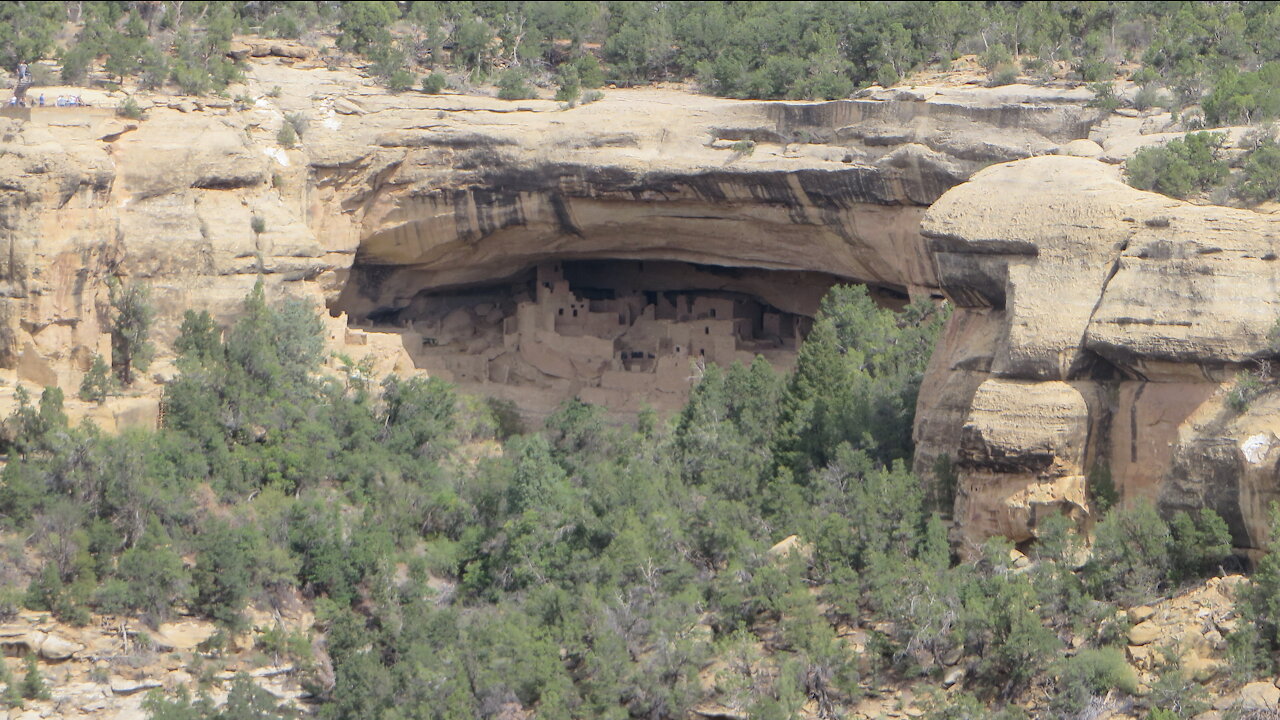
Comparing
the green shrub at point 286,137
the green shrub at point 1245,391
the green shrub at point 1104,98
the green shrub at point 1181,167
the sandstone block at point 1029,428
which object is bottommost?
the sandstone block at point 1029,428

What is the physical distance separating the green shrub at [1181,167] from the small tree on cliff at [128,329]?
37.5 ft

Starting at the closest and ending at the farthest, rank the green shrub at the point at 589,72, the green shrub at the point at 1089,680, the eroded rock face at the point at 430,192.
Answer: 1. the green shrub at the point at 1089,680
2. the eroded rock face at the point at 430,192
3. the green shrub at the point at 589,72

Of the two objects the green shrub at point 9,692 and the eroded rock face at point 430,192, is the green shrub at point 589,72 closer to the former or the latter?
the eroded rock face at point 430,192

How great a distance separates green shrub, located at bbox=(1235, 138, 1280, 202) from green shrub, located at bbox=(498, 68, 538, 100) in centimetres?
1114

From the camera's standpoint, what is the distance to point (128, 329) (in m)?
27.5

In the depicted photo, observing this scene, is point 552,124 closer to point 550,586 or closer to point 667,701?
point 550,586

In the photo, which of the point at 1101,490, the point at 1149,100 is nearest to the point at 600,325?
the point at 1149,100

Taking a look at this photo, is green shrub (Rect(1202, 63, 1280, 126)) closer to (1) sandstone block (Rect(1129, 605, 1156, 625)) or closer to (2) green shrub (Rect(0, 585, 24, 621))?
(1) sandstone block (Rect(1129, 605, 1156, 625))

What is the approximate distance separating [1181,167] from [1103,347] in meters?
3.75

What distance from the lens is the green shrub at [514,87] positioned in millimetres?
31438

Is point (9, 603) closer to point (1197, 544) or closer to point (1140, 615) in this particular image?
point (1140, 615)

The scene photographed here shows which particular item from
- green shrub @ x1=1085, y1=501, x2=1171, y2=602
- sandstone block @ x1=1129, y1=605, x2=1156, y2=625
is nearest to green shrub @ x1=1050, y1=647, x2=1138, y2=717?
sandstone block @ x1=1129, y1=605, x2=1156, y2=625

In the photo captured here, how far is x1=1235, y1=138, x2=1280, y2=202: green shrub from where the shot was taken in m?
22.3

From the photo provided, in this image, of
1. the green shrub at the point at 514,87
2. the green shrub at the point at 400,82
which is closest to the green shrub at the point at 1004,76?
the green shrub at the point at 514,87
